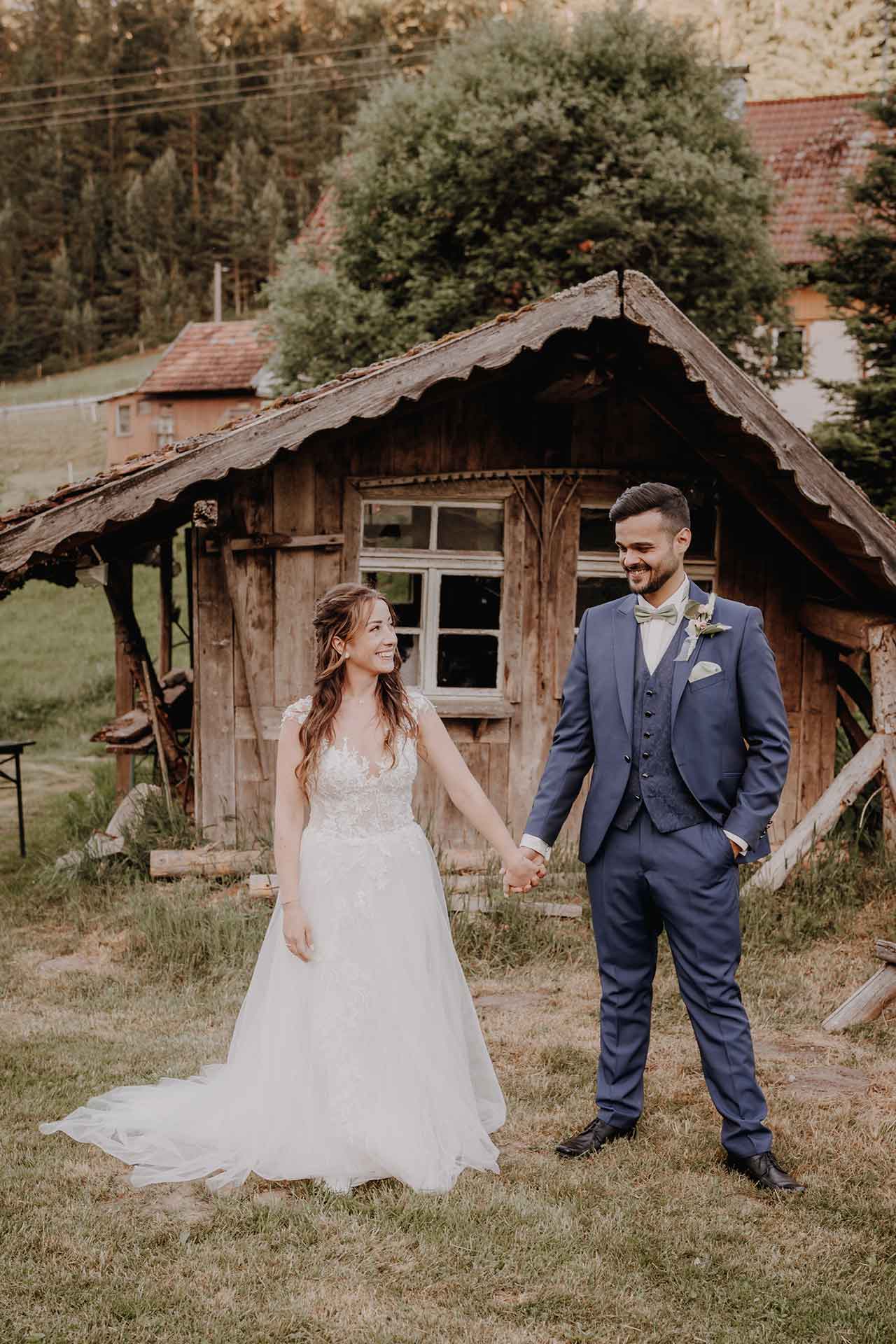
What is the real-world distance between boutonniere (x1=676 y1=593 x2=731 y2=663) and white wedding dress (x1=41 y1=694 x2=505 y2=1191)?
38.9 inches

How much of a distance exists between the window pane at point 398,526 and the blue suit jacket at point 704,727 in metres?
4.33

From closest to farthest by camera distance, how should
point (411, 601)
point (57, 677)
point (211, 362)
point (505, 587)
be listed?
point (505, 587) < point (411, 601) < point (57, 677) < point (211, 362)

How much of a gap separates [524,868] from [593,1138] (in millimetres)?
1008

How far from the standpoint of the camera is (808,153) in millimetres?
24672

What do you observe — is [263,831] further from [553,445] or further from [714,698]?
[714,698]

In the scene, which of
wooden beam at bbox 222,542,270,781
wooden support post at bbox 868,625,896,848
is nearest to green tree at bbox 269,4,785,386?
wooden beam at bbox 222,542,270,781

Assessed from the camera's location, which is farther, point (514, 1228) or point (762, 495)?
point (762, 495)

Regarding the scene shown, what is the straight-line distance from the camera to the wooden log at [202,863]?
7.71 meters

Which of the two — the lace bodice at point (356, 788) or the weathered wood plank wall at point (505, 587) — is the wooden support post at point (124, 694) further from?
the lace bodice at point (356, 788)

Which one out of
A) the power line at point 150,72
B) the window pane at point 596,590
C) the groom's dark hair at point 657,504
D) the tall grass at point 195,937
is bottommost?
the tall grass at point 195,937

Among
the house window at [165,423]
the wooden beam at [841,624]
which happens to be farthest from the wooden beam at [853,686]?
the house window at [165,423]

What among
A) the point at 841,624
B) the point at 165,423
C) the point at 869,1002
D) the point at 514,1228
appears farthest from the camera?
the point at 165,423

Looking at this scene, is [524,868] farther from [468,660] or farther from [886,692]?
[468,660]

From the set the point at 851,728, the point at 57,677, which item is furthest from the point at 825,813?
the point at 57,677
